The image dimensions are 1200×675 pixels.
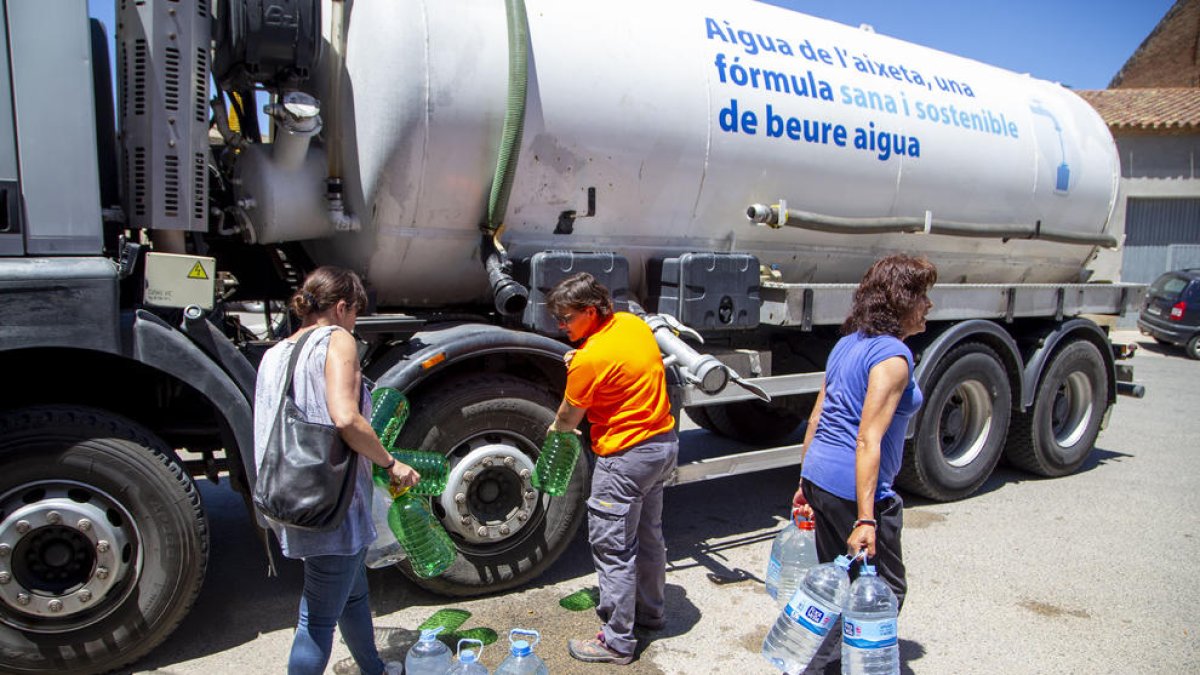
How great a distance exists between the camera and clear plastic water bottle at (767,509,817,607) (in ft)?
12.3

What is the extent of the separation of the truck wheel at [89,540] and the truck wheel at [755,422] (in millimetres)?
4638

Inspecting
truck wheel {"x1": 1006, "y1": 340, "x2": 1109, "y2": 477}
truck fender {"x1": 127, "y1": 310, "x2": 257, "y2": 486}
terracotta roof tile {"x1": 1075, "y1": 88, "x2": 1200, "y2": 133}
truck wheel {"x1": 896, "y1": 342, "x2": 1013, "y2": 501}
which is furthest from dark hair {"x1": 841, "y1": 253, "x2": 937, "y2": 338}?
terracotta roof tile {"x1": 1075, "y1": 88, "x2": 1200, "y2": 133}

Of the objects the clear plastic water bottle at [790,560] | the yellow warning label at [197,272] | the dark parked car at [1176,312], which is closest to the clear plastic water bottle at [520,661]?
the clear plastic water bottle at [790,560]

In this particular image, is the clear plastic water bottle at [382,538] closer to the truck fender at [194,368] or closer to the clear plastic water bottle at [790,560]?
the truck fender at [194,368]

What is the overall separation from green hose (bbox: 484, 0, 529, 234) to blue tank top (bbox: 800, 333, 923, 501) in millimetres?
1837

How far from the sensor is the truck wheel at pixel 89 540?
3.25 m

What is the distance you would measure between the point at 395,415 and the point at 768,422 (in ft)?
14.2

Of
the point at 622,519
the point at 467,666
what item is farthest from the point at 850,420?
the point at 467,666

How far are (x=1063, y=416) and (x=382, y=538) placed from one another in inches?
239

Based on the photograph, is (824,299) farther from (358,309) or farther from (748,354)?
(358,309)

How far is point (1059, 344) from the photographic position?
6980mm

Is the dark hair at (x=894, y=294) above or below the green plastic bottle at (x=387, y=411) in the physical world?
above

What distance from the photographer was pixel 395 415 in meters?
3.73

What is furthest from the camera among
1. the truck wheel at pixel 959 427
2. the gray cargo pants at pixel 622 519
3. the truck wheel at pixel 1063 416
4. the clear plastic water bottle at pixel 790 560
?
the truck wheel at pixel 1063 416
